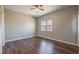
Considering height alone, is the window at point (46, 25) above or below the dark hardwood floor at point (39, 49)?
above

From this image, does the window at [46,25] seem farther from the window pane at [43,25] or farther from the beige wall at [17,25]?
the beige wall at [17,25]

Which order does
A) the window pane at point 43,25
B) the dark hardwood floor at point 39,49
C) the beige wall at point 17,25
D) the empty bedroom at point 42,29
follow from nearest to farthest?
1. the dark hardwood floor at point 39,49
2. the empty bedroom at point 42,29
3. the beige wall at point 17,25
4. the window pane at point 43,25

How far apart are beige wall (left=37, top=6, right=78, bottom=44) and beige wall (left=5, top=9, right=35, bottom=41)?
6.65 ft

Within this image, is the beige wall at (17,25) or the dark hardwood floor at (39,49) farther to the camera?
the beige wall at (17,25)

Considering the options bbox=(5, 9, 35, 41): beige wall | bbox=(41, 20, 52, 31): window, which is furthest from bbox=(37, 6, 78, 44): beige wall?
bbox=(5, 9, 35, 41): beige wall

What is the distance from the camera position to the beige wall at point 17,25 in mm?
5371

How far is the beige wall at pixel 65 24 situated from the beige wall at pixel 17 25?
203 centimetres

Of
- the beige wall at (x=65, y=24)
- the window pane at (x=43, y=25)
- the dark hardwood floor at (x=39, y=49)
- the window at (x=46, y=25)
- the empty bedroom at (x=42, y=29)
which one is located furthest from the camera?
the window pane at (x=43, y=25)

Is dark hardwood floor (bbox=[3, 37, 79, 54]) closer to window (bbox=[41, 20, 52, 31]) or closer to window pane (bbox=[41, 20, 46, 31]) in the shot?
window (bbox=[41, 20, 52, 31])

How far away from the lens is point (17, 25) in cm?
628

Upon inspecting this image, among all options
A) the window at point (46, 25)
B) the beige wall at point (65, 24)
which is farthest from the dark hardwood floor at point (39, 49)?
the window at point (46, 25)

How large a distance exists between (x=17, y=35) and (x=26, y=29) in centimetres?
130
